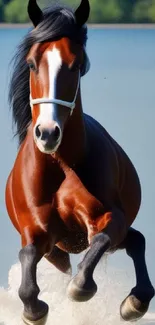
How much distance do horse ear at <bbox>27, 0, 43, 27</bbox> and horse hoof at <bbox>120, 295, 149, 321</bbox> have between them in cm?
112

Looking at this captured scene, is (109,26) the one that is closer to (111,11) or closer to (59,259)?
(111,11)

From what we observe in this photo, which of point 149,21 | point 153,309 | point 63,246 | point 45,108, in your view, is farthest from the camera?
point 149,21

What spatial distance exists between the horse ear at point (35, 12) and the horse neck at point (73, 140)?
1.01 ft

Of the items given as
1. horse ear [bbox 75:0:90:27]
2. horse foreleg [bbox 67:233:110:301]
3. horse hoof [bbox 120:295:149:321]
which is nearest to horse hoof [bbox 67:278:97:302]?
horse foreleg [bbox 67:233:110:301]

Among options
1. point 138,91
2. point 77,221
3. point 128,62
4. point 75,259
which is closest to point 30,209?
point 77,221

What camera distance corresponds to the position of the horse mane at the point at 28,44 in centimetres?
511

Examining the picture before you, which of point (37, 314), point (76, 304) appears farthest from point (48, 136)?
point (76, 304)

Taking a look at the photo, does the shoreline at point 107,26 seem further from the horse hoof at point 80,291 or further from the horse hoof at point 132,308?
the horse hoof at point 80,291

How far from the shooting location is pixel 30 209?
5230 millimetres

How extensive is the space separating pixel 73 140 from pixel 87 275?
1.72 feet

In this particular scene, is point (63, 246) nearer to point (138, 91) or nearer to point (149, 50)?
point (138, 91)

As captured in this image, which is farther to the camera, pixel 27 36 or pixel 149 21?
pixel 149 21

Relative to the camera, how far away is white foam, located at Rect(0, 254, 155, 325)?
6105 millimetres

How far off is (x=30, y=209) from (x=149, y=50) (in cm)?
958
